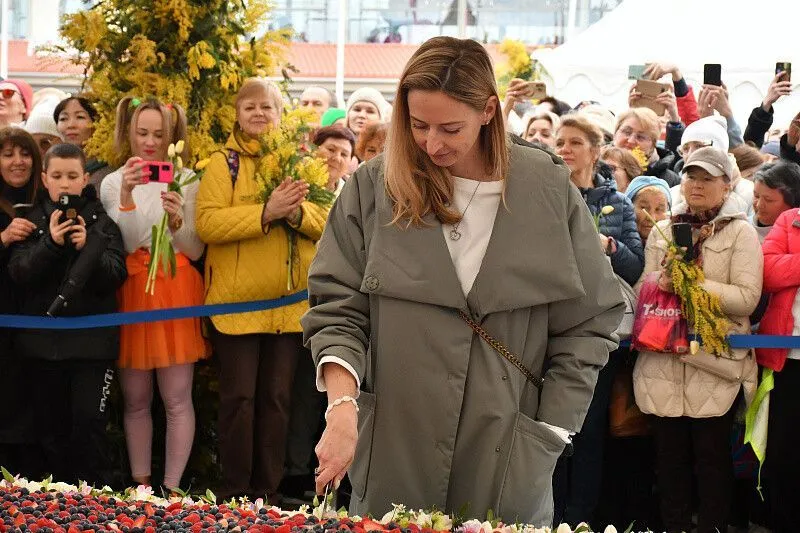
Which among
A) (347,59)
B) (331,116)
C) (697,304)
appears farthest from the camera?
(347,59)

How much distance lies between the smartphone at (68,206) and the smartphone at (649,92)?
376 centimetres

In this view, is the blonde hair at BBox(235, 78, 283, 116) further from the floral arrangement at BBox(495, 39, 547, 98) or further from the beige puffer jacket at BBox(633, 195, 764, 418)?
the floral arrangement at BBox(495, 39, 547, 98)

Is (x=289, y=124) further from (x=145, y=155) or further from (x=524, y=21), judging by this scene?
(x=524, y=21)

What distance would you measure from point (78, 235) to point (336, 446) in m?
3.20

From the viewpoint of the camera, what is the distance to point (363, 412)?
3.17m

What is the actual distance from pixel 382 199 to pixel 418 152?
0.51 feet

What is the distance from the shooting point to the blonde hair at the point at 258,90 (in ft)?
19.7

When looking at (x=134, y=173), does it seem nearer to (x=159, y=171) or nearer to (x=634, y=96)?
(x=159, y=171)

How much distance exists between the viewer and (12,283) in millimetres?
5875

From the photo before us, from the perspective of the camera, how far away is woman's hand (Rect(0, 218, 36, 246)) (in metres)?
5.69

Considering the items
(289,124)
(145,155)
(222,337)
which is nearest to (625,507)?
(222,337)

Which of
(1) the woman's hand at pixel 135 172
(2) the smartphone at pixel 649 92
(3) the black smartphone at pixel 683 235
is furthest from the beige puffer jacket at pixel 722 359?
(1) the woman's hand at pixel 135 172

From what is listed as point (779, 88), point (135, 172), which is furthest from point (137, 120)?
point (779, 88)

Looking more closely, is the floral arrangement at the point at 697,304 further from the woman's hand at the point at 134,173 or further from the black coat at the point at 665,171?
the woman's hand at the point at 134,173
